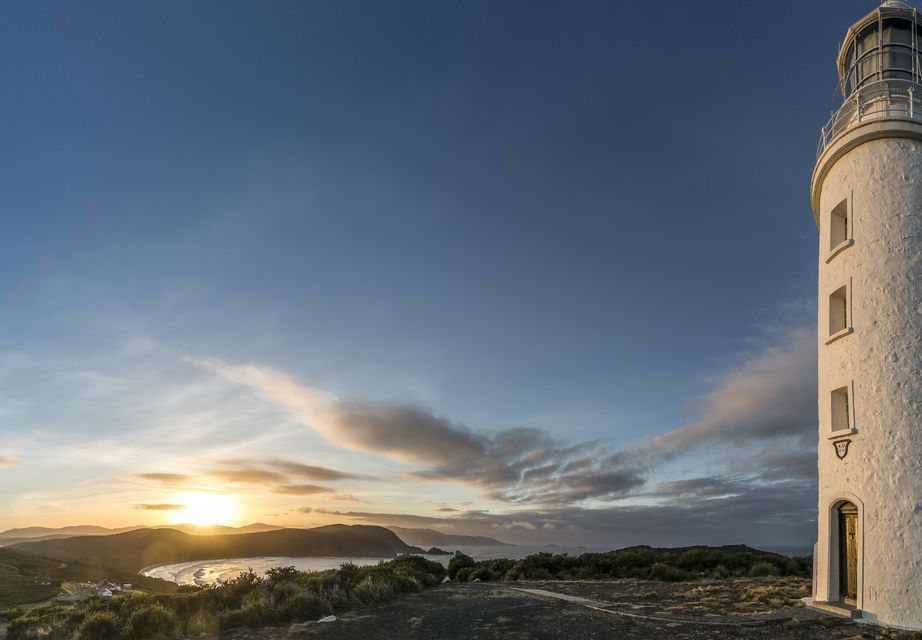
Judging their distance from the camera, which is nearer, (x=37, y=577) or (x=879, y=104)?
(x=879, y=104)

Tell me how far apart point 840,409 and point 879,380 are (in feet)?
4.58

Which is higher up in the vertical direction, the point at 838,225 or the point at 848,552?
the point at 838,225

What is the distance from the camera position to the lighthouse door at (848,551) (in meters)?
11.6

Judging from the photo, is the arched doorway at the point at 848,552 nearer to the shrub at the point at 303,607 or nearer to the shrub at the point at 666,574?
the shrub at the point at 666,574

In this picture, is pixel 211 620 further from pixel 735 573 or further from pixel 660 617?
pixel 735 573

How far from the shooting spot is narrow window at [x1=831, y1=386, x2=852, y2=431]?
40.5 feet

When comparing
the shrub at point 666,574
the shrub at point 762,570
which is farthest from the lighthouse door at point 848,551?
the shrub at point 762,570

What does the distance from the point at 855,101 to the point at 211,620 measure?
19855 mm

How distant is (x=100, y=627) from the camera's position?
30.8 feet

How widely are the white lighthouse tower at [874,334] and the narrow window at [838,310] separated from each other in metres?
0.03

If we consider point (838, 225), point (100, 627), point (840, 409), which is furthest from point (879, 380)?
point (100, 627)

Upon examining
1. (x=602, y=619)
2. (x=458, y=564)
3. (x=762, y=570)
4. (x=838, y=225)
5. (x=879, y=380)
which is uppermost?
(x=838, y=225)

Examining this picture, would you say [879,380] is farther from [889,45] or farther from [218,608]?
[218,608]

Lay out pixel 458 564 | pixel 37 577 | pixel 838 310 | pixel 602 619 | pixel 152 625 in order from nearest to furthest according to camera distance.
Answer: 1. pixel 152 625
2. pixel 602 619
3. pixel 838 310
4. pixel 37 577
5. pixel 458 564
